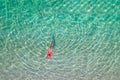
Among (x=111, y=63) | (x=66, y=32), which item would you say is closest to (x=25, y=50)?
(x=66, y=32)

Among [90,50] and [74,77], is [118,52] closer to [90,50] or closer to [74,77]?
[90,50]

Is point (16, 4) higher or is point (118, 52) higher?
point (16, 4)

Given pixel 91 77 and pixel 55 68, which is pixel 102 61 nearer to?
pixel 91 77

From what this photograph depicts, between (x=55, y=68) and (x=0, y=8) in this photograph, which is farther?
(x=55, y=68)

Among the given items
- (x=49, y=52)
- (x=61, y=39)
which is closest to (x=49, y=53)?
(x=49, y=52)

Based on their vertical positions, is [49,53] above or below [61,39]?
below

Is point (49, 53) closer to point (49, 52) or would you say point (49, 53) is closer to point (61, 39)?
point (49, 52)

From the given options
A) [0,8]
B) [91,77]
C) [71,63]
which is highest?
[0,8]
